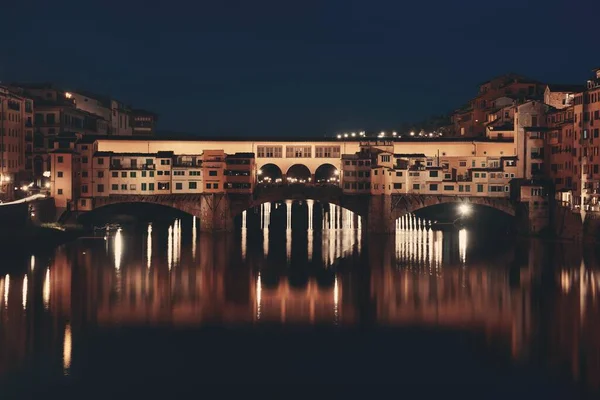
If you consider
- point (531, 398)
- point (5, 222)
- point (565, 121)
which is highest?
point (565, 121)

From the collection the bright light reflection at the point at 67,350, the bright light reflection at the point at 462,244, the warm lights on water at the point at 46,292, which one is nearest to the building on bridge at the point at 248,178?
the bright light reflection at the point at 462,244

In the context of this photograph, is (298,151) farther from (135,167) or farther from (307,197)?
(135,167)

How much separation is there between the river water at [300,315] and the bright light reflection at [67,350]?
0.10 ft

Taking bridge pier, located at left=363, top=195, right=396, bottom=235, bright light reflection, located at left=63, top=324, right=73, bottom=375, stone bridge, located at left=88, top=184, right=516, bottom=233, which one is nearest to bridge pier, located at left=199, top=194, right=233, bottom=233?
stone bridge, located at left=88, top=184, right=516, bottom=233

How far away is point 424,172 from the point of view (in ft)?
179

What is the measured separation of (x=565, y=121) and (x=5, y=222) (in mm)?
32222

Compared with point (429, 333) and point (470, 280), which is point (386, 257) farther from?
point (429, 333)

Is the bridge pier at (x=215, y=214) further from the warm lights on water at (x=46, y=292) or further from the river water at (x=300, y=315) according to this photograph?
the warm lights on water at (x=46, y=292)

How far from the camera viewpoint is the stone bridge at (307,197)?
177 feet

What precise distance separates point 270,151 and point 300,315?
1191 inches

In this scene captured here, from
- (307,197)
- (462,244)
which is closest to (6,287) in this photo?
(307,197)

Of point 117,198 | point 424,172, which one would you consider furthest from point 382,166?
point 117,198

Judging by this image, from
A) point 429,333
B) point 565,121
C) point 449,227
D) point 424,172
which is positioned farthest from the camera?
point 449,227

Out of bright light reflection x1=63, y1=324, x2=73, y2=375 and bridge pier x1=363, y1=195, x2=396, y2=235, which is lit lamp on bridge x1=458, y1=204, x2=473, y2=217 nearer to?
bridge pier x1=363, y1=195, x2=396, y2=235
